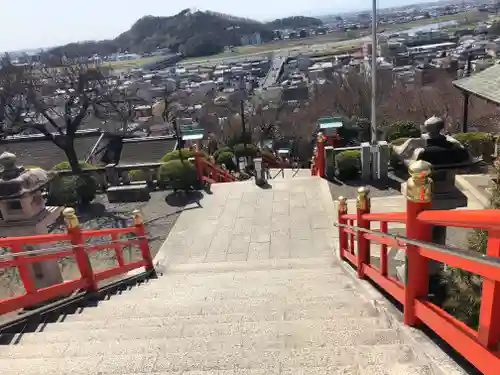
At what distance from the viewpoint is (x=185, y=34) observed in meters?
162

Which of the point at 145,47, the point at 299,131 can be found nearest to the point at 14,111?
the point at 299,131

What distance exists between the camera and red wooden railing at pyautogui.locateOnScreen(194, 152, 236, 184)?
12.5 metres

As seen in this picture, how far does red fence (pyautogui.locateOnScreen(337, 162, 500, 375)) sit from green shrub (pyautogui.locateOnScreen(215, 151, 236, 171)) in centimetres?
1567

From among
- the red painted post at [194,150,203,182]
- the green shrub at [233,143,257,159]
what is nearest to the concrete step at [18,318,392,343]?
the red painted post at [194,150,203,182]

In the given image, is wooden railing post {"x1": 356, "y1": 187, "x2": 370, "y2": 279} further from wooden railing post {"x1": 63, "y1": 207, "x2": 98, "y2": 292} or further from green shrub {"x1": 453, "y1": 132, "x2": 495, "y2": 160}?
green shrub {"x1": 453, "y1": 132, "x2": 495, "y2": 160}

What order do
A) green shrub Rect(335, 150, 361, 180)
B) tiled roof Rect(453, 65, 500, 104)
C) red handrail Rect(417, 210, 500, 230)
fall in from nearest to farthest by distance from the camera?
red handrail Rect(417, 210, 500, 230), tiled roof Rect(453, 65, 500, 104), green shrub Rect(335, 150, 361, 180)

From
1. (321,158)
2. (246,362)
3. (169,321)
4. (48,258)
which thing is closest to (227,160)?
(321,158)

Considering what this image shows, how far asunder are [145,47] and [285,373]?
18244cm

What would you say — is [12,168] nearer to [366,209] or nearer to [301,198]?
[366,209]

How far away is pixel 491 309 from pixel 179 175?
400 inches

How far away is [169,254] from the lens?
8.86 metres

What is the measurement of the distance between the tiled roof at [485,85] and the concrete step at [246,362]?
7.29 meters

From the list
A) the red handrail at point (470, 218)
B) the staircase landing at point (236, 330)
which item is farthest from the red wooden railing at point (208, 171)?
the red handrail at point (470, 218)

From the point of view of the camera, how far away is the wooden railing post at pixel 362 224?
5012 millimetres
